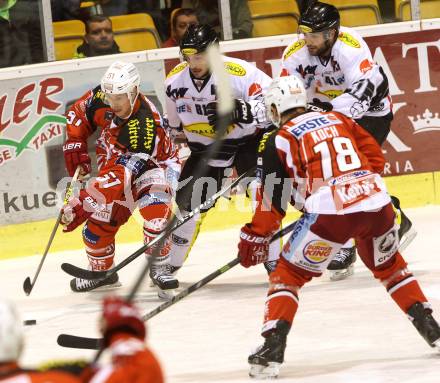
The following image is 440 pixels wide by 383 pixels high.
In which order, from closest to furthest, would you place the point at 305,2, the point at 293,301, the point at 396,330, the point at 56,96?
the point at 293,301, the point at 396,330, the point at 56,96, the point at 305,2

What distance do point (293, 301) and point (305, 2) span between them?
13.4 ft

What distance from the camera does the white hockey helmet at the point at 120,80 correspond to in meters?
6.32

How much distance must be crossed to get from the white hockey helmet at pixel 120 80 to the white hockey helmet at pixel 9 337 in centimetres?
365

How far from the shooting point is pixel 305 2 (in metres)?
8.21

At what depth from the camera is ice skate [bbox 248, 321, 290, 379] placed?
14.6 feet

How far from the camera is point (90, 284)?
22.0 ft

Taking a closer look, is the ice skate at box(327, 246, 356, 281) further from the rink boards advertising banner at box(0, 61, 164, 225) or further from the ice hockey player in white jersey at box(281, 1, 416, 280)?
the rink boards advertising banner at box(0, 61, 164, 225)

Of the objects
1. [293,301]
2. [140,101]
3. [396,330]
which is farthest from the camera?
[140,101]

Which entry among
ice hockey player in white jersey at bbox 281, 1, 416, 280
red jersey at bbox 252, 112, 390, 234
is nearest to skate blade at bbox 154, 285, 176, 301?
ice hockey player in white jersey at bbox 281, 1, 416, 280

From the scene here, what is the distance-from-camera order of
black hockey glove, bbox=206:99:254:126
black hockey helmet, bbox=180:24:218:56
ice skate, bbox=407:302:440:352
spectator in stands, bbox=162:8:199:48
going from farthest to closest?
spectator in stands, bbox=162:8:199:48, black hockey helmet, bbox=180:24:218:56, black hockey glove, bbox=206:99:254:126, ice skate, bbox=407:302:440:352

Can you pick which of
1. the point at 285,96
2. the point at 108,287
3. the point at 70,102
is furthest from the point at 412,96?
the point at 285,96

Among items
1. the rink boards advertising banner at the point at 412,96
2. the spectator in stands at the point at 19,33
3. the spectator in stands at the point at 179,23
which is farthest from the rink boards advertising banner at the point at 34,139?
the rink boards advertising banner at the point at 412,96

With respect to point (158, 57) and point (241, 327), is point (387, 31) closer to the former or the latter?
point (158, 57)

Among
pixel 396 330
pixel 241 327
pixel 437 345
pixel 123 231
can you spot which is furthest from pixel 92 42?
pixel 437 345
